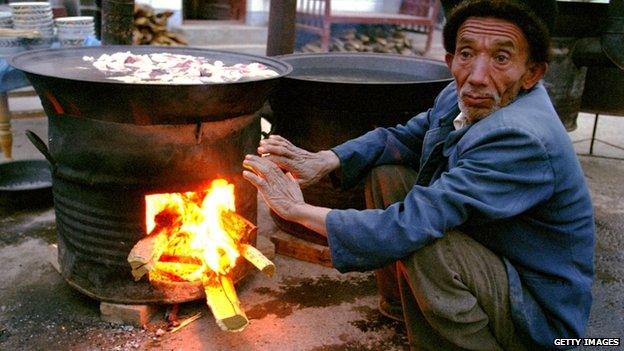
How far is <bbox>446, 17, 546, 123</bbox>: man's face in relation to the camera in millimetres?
2193

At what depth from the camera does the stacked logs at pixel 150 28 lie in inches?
317

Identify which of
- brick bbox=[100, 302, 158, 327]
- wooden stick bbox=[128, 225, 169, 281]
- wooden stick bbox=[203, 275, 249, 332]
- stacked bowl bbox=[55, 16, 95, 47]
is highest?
stacked bowl bbox=[55, 16, 95, 47]

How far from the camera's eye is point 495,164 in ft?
6.77

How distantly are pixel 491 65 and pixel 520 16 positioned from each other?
209 millimetres

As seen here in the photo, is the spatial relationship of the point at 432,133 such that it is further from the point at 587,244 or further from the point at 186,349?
the point at 186,349

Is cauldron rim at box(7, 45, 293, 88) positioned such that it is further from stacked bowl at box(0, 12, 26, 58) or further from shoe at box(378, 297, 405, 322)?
shoe at box(378, 297, 405, 322)

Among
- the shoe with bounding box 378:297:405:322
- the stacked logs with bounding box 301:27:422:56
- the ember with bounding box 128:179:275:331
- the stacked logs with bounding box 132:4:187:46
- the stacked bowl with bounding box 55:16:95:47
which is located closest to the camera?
the ember with bounding box 128:179:275:331

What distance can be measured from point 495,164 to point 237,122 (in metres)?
1.46

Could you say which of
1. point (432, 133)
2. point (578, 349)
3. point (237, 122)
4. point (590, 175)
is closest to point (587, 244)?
point (432, 133)

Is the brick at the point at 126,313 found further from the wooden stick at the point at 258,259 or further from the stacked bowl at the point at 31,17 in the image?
the stacked bowl at the point at 31,17

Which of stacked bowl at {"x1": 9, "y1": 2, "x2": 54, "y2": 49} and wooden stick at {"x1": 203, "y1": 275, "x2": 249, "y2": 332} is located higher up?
stacked bowl at {"x1": 9, "y1": 2, "x2": 54, "y2": 49}

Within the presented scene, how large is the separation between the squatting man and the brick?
3.67 ft

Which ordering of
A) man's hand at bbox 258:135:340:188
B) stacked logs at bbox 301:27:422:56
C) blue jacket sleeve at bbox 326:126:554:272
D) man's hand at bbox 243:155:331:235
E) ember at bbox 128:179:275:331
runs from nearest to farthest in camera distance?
blue jacket sleeve at bbox 326:126:554:272, man's hand at bbox 243:155:331:235, man's hand at bbox 258:135:340:188, ember at bbox 128:179:275:331, stacked logs at bbox 301:27:422:56

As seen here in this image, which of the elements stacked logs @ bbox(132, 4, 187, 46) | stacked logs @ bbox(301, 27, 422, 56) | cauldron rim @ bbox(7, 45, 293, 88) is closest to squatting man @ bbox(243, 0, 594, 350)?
cauldron rim @ bbox(7, 45, 293, 88)
